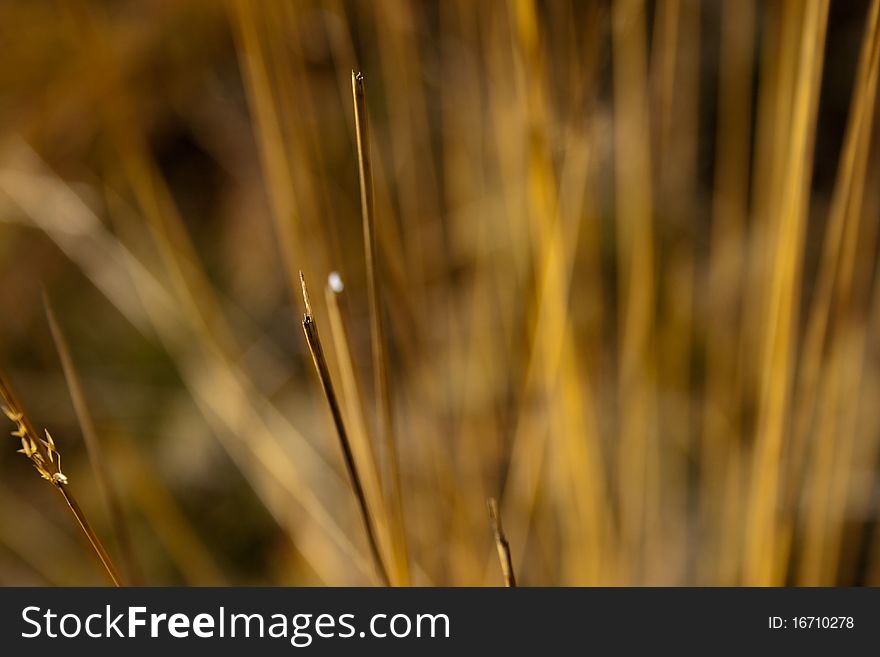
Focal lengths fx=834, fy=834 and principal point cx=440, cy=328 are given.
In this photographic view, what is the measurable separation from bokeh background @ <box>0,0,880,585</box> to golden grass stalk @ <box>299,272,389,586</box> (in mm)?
153

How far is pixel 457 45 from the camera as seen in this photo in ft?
2.44

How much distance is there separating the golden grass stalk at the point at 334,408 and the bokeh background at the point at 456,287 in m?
0.15

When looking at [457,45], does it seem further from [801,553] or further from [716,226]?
[801,553]

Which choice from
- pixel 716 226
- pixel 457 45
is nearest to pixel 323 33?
pixel 457 45

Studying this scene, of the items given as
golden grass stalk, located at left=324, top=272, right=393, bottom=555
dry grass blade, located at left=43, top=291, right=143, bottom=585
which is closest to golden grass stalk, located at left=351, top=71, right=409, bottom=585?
golden grass stalk, located at left=324, top=272, right=393, bottom=555

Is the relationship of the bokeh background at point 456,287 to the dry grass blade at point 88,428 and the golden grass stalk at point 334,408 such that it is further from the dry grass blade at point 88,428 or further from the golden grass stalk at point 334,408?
the golden grass stalk at point 334,408

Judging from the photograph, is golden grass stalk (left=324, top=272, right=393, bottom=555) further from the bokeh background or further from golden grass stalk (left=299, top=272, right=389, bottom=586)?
the bokeh background

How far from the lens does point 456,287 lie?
83 cm

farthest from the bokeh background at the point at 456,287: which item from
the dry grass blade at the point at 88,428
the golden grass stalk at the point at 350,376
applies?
the golden grass stalk at the point at 350,376

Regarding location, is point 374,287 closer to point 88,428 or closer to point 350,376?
point 350,376

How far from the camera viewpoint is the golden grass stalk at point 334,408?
0.77ft

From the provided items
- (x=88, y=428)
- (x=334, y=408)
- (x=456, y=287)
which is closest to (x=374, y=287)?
(x=334, y=408)

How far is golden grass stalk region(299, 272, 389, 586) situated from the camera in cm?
23

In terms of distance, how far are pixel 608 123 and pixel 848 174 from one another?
397mm
